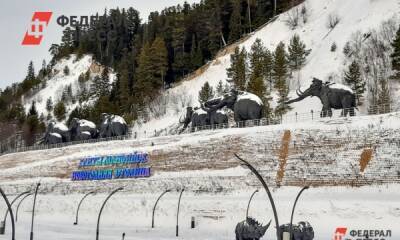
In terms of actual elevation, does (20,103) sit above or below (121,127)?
above

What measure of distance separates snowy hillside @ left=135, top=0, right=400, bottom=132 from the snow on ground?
27588mm

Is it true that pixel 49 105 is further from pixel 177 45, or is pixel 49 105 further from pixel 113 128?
pixel 113 128

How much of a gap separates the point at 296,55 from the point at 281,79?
6.95 metres

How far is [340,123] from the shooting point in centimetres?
3850

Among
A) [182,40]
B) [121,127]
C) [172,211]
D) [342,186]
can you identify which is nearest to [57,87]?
[182,40]

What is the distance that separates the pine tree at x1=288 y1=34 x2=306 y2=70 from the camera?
236 ft

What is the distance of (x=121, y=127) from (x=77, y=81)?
64810 millimetres

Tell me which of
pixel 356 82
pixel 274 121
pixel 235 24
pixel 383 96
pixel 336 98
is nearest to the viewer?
pixel 336 98

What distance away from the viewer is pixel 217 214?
3709cm

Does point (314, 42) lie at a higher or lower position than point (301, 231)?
higher

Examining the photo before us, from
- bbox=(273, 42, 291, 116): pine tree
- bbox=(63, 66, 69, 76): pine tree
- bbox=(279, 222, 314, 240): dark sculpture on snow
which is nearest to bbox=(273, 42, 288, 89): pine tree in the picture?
bbox=(273, 42, 291, 116): pine tree

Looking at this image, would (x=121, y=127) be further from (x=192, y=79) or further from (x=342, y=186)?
(x=342, y=186)

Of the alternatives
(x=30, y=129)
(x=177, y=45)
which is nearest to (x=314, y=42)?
(x=177, y=45)

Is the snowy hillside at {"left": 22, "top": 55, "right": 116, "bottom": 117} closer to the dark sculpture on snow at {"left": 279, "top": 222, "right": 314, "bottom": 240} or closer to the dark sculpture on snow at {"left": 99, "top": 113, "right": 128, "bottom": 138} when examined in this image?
the dark sculpture on snow at {"left": 99, "top": 113, "right": 128, "bottom": 138}
